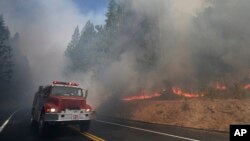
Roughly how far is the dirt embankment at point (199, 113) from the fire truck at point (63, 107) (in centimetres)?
613

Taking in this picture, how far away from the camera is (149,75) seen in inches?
1068

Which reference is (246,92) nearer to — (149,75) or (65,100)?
(149,75)

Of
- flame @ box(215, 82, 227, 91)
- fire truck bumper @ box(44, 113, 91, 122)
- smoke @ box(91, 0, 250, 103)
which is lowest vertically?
fire truck bumper @ box(44, 113, 91, 122)

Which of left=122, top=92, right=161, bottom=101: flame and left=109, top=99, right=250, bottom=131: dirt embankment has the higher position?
left=122, top=92, right=161, bottom=101: flame

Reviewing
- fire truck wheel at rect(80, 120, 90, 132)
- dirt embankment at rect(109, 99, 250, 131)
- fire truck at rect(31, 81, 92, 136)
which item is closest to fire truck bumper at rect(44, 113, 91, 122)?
fire truck at rect(31, 81, 92, 136)

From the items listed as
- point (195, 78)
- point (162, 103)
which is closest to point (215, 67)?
point (195, 78)

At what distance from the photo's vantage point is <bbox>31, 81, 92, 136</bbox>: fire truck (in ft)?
41.4

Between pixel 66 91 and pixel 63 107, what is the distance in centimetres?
144

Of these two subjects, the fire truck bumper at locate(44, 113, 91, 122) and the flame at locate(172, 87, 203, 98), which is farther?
the flame at locate(172, 87, 203, 98)

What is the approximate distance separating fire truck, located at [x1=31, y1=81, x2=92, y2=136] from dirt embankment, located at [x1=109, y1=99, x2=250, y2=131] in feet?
20.1

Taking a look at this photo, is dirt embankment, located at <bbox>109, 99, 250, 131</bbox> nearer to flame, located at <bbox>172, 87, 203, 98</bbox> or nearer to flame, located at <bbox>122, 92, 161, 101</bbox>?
flame, located at <bbox>172, 87, 203, 98</bbox>

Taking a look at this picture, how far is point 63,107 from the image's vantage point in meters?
13.0

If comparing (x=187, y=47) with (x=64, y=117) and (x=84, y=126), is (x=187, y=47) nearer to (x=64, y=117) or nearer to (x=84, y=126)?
(x=84, y=126)

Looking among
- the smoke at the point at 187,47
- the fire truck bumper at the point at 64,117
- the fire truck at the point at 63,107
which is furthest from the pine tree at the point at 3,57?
the fire truck bumper at the point at 64,117
